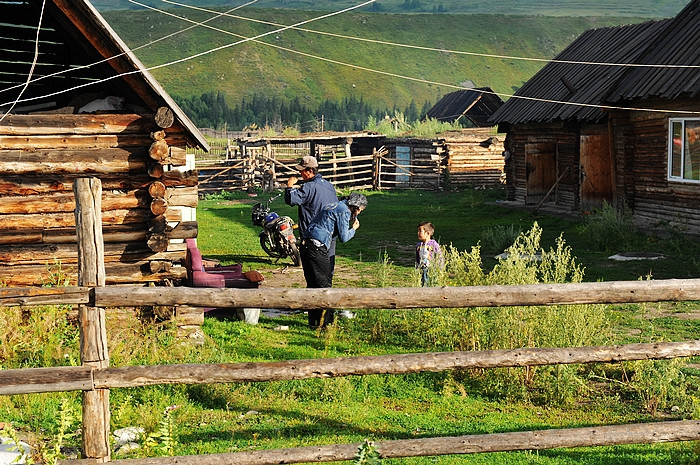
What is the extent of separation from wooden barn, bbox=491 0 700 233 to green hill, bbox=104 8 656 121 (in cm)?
7715

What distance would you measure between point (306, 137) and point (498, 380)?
1277 inches

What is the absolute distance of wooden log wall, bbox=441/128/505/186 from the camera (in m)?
38.2

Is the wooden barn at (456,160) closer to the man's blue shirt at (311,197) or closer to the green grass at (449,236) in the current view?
the green grass at (449,236)

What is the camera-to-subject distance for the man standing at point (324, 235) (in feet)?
32.6

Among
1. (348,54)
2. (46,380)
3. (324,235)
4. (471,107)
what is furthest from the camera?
(348,54)

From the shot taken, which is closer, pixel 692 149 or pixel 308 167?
pixel 308 167

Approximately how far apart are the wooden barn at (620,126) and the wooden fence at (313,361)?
833cm

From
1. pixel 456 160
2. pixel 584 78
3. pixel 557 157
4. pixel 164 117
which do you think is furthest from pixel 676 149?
pixel 456 160

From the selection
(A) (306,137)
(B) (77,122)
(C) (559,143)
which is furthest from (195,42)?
(B) (77,122)

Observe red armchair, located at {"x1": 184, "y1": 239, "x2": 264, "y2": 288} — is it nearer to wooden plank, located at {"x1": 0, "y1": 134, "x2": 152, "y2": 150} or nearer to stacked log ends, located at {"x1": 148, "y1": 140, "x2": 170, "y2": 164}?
stacked log ends, located at {"x1": 148, "y1": 140, "x2": 170, "y2": 164}

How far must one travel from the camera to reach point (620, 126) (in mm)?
19688

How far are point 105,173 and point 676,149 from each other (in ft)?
42.3

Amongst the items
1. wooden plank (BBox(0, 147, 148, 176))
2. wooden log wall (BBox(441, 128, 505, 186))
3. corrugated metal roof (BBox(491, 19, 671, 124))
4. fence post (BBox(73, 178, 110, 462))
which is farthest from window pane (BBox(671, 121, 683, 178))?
wooden log wall (BBox(441, 128, 505, 186))

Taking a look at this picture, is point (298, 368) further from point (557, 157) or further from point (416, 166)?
point (416, 166)
